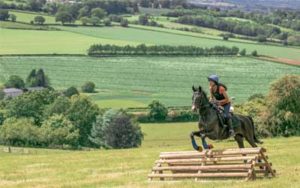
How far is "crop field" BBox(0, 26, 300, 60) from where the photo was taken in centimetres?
14650

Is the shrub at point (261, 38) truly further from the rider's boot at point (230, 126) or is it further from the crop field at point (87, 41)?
the rider's boot at point (230, 126)

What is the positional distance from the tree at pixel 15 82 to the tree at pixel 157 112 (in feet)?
118

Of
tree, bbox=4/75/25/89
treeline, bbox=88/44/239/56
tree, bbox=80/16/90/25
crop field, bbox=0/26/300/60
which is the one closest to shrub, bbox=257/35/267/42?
crop field, bbox=0/26/300/60

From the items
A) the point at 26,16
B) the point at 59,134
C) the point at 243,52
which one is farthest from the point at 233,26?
the point at 59,134

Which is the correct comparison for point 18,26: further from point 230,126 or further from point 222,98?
point 230,126

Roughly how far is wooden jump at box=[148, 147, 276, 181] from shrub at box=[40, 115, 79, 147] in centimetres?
6026

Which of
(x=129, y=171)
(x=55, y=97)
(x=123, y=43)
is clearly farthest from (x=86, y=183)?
(x=123, y=43)

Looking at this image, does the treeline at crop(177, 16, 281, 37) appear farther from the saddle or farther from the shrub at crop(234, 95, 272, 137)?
the saddle

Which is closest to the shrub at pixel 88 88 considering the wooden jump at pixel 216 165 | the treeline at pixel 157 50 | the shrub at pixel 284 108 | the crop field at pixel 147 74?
the crop field at pixel 147 74

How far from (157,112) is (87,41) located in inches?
2500

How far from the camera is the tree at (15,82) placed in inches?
4683

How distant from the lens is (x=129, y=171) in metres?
24.6

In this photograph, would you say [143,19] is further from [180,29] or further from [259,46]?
[259,46]

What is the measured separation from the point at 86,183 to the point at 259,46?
13382 cm
